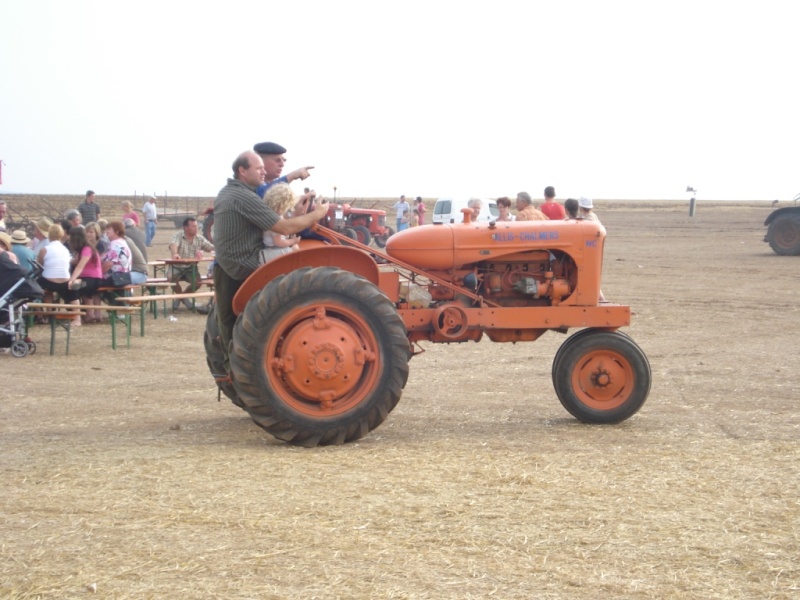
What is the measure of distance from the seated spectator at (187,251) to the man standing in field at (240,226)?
9.22 meters

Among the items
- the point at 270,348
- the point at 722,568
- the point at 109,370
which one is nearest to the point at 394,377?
the point at 270,348

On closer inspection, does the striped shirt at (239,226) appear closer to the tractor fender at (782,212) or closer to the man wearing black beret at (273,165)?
the man wearing black beret at (273,165)

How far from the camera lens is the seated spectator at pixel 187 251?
16.1m

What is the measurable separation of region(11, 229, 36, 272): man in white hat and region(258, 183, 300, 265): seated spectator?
685cm

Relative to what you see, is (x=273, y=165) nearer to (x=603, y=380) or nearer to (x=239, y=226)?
(x=239, y=226)

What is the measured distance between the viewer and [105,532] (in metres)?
4.60

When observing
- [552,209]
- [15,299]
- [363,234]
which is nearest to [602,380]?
[552,209]

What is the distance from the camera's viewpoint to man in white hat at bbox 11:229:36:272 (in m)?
12.8

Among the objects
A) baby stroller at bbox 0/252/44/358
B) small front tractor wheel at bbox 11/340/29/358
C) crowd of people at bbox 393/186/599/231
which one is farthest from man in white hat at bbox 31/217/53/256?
crowd of people at bbox 393/186/599/231

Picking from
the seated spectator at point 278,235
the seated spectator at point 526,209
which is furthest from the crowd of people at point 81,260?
the seated spectator at point 278,235

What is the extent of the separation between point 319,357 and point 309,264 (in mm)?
708

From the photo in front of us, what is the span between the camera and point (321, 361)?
6.51m

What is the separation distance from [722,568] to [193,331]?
33.7 feet

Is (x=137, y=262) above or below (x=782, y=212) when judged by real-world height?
below
